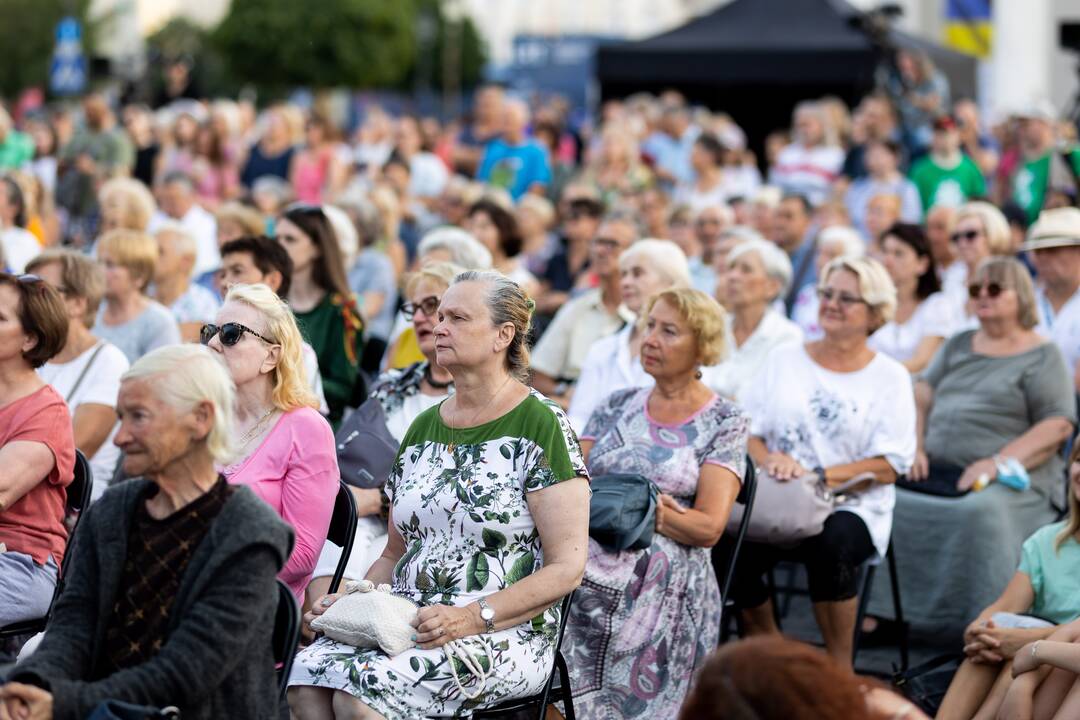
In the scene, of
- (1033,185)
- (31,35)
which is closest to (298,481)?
(1033,185)

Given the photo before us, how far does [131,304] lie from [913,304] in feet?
12.2

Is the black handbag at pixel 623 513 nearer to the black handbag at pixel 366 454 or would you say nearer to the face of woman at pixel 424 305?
the black handbag at pixel 366 454

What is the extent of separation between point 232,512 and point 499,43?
133 ft

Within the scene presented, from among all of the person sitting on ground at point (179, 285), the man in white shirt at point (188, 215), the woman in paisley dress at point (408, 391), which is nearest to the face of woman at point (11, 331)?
the woman in paisley dress at point (408, 391)

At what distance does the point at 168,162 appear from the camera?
46.5ft

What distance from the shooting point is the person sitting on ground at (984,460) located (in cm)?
612

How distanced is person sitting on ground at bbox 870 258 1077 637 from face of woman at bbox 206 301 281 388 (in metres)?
3.05

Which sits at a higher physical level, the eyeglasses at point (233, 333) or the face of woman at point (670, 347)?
the eyeglasses at point (233, 333)

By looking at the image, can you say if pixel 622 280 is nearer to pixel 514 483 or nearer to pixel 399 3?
pixel 514 483

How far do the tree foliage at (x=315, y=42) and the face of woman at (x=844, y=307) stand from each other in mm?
33196

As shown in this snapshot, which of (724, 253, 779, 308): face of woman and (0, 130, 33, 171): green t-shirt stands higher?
(724, 253, 779, 308): face of woman

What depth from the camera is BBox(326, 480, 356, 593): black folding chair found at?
14.4 feet

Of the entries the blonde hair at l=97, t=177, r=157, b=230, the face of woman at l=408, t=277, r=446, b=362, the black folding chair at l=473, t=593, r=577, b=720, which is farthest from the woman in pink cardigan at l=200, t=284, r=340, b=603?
the blonde hair at l=97, t=177, r=157, b=230

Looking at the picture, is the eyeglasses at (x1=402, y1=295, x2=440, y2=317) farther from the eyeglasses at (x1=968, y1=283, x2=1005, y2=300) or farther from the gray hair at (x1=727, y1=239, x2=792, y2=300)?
the eyeglasses at (x1=968, y1=283, x2=1005, y2=300)
